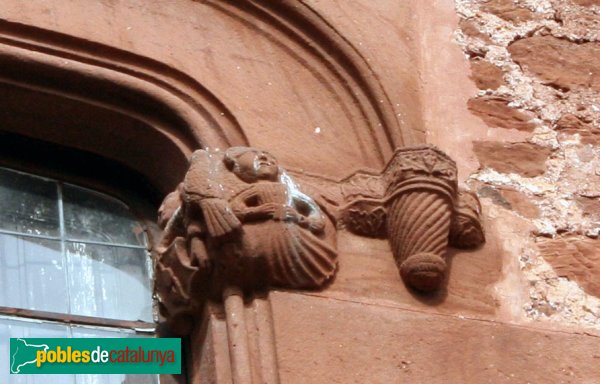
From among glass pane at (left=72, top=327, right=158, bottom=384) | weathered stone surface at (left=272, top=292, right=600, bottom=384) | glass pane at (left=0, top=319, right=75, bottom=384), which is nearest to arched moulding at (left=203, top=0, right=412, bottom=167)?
weathered stone surface at (left=272, top=292, right=600, bottom=384)

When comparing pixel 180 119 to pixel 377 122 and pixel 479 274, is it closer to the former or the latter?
pixel 377 122

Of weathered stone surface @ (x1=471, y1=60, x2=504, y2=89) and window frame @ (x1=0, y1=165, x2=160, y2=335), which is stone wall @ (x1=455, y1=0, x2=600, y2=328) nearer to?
weathered stone surface @ (x1=471, y1=60, x2=504, y2=89)

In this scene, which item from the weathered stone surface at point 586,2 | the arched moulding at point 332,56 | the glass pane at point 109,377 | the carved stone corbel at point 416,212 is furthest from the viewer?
the weathered stone surface at point 586,2

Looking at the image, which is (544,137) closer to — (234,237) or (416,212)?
(416,212)

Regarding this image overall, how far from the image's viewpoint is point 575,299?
3.79 m

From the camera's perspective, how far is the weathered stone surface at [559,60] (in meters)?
4.32

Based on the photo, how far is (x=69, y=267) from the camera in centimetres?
366

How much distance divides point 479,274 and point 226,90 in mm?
651

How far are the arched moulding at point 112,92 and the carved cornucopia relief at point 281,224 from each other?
0.16 metres

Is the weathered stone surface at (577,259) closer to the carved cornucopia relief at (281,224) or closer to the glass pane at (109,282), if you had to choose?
the carved cornucopia relief at (281,224)

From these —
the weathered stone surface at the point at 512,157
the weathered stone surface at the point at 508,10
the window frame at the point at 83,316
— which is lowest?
the window frame at the point at 83,316

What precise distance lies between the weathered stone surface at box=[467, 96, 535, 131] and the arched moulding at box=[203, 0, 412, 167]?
0.32 metres


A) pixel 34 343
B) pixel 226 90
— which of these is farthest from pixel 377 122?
pixel 34 343

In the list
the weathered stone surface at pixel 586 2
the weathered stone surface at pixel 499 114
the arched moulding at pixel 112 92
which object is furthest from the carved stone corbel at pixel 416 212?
the weathered stone surface at pixel 586 2
